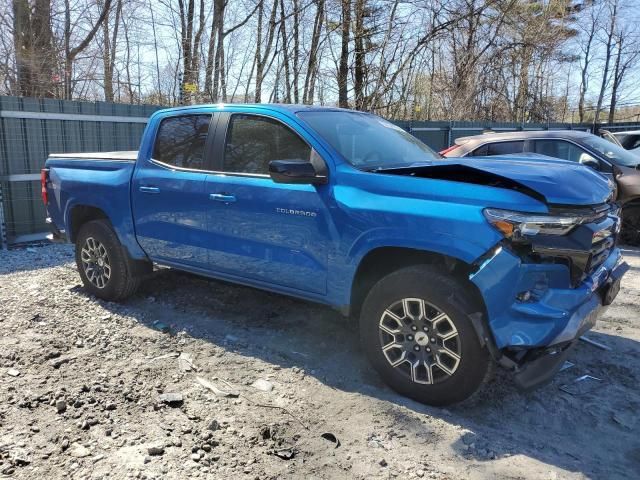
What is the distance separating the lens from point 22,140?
7.93m

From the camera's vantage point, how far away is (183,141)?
476 cm

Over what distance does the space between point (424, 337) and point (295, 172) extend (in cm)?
136

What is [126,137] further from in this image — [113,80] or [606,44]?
[606,44]

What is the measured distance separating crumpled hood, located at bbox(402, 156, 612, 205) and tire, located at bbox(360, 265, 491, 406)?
0.62 meters

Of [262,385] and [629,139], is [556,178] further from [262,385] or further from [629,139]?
[629,139]

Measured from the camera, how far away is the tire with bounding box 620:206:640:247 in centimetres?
800

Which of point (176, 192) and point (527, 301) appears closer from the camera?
point (527, 301)

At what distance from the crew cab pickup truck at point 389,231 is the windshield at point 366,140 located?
17 millimetres

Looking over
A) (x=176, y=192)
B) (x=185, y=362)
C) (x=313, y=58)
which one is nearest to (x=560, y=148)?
(x=176, y=192)

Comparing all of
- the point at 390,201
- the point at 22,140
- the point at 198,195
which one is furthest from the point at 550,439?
the point at 22,140

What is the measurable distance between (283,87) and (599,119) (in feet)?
86.2

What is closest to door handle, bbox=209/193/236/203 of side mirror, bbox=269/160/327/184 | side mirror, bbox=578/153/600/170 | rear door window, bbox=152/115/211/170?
rear door window, bbox=152/115/211/170

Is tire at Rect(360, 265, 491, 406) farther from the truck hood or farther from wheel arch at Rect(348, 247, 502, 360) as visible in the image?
the truck hood

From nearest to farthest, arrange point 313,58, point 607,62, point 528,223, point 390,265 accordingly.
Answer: point 528,223, point 390,265, point 313,58, point 607,62
